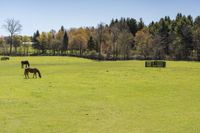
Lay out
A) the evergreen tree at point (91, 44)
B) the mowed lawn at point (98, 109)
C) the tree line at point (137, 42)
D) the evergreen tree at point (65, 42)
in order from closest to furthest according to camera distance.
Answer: the mowed lawn at point (98, 109) < the tree line at point (137, 42) < the evergreen tree at point (91, 44) < the evergreen tree at point (65, 42)

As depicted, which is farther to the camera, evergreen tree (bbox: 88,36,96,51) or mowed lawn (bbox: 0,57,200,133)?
evergreen tree (bbox: 88,36,96,51)

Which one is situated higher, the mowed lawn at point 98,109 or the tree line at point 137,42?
the tree line at point 137,42

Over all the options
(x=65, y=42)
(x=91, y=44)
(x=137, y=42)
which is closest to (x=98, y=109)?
(x=137, y=42)

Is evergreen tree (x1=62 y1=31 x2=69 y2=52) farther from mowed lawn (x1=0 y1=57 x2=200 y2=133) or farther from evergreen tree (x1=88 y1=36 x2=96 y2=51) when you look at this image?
mowed lawn (x1=0 y1=57 x2=200 y2=133)

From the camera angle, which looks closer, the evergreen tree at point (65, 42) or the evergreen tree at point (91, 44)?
the evergreen tree at point (91, 44)

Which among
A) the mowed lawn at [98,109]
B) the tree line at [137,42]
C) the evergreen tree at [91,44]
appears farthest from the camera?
the evergreen tree at [91,44]

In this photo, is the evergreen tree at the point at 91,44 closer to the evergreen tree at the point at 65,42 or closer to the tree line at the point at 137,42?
the tree line at the point at 137,42

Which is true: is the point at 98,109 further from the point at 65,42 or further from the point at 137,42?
the point at 65,42

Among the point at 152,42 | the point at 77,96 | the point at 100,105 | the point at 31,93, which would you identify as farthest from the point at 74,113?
the point at 152,42

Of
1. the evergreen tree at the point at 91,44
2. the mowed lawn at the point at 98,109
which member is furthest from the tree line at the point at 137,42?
the mowed lawn at the point at 98,109

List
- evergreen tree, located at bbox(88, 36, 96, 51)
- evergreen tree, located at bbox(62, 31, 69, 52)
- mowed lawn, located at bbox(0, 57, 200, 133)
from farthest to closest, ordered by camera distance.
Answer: evergreen tree, located at bbox(62, 31, 69, 52) → evergreen tree, located at bbox(88, 36, 96, 51) → mowed lawn, located at bbox(0, 57, 200, 133)

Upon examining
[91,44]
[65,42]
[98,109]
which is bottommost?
[98,109]

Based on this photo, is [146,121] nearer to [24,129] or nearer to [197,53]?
[24,129]

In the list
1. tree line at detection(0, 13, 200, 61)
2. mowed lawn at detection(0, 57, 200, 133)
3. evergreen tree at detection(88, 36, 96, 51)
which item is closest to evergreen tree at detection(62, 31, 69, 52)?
tree line at detection(0, 13, 200, 61)
